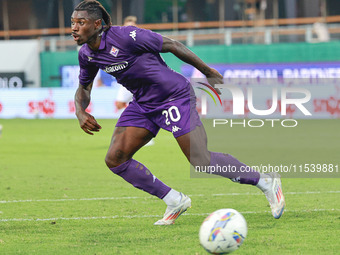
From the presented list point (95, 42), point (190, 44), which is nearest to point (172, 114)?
point (95, 42)

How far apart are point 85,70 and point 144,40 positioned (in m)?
0.86

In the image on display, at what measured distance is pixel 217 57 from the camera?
27.9 m

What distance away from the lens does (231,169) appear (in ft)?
21.5

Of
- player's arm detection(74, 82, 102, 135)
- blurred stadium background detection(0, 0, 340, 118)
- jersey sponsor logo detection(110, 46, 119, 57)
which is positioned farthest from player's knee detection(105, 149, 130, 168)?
blurred stadium background detection(0, 0, 340, 118)

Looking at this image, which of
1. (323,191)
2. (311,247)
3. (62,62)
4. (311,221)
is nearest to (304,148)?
(323,191)

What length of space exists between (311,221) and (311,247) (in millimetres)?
1135

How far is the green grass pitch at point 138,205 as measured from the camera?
577 centimetres

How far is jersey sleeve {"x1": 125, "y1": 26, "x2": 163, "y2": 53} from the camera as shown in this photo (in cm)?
619

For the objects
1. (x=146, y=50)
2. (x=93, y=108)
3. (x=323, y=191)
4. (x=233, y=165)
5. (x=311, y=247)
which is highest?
(x=146, y=50)

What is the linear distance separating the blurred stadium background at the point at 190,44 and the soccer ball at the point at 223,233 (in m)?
18.7

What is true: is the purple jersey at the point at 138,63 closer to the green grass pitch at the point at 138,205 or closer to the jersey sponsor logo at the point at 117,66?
the jersey sponsor logo at the point at 117,66

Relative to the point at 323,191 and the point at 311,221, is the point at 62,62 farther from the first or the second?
the point at 311,221

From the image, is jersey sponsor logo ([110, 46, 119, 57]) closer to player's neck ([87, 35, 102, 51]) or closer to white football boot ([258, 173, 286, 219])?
player's neck ([87, 35, 102, 51])

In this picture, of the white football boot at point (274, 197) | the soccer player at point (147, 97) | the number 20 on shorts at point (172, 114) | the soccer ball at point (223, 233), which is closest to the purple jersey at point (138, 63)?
the soccer player at point (147, 97)
